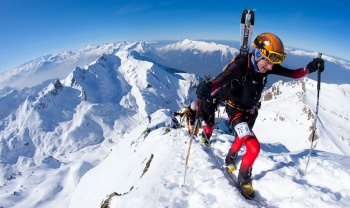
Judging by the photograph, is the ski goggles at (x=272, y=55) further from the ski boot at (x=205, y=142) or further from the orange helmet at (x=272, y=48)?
the ski boot at (x=205, y=142)

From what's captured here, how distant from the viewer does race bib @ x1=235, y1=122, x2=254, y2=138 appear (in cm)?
756

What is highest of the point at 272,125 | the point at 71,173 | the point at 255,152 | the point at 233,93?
the point at 233,93

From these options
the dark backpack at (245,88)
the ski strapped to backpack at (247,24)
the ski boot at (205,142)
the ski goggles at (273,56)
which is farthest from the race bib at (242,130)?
the ski boot at (205,142)

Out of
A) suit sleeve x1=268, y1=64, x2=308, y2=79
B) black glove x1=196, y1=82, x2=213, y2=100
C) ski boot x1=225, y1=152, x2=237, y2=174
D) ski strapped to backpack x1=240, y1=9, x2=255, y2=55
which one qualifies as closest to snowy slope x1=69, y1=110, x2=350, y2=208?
ski boot x1=225, y1=152, x2=237, y2=174

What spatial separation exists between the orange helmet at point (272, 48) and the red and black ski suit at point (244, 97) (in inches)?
21.3

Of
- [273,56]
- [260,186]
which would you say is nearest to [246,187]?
[260,186]

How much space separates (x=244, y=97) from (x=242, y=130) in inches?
41.8

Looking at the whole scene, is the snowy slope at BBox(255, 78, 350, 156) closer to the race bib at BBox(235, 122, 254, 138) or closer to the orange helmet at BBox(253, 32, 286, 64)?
the race bib at BBox(235, 122, 254, 138)

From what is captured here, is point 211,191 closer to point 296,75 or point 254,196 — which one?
point 254,196

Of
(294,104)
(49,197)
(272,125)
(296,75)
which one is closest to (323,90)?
(294,104)

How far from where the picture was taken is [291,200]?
266 inches

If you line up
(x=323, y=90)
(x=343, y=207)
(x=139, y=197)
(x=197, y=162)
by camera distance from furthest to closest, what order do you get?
(x=323, y=90) → (x=197, y=162) → (x=139, y=197) → (x=343, y=207)

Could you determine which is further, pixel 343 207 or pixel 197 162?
pixel 197 162

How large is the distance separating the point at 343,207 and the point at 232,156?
4.01m
